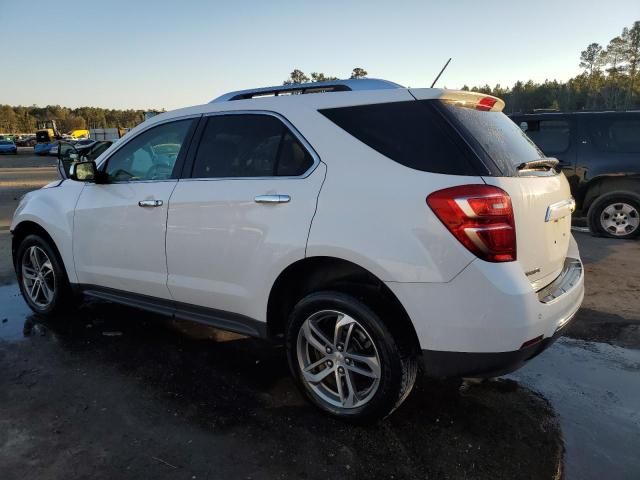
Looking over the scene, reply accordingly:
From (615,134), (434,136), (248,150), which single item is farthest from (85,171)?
(615,134)

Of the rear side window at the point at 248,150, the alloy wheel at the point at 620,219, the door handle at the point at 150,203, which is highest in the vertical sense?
the rear side window at the point at 248,150

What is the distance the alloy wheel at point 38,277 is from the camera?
4.55 m

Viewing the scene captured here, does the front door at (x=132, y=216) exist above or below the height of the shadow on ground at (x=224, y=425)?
above

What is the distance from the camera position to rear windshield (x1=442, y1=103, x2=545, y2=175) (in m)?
2.56

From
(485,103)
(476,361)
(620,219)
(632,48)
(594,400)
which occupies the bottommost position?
(594,400)

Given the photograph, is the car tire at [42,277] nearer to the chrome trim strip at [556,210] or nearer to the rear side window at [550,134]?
the chrome trim strip at [556,210]

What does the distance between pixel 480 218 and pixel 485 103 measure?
98cm

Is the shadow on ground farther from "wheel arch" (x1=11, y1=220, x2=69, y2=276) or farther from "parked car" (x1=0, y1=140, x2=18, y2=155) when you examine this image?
"parked car" (x1=0, y1=140, x2=18, y2=155)

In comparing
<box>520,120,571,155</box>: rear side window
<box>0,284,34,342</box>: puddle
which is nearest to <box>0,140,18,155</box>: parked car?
<box>0,284,34,342</box>: puddle

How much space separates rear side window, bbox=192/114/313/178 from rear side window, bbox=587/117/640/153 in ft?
21.0

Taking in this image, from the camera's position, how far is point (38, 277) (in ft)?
15.2

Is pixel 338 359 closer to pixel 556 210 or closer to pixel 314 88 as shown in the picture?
pixel 556 210

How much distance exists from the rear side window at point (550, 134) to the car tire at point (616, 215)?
1.01 metres

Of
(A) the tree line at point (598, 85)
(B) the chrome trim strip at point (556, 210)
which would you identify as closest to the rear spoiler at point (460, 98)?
(B) the chrome trim strip at point (556, 210)
